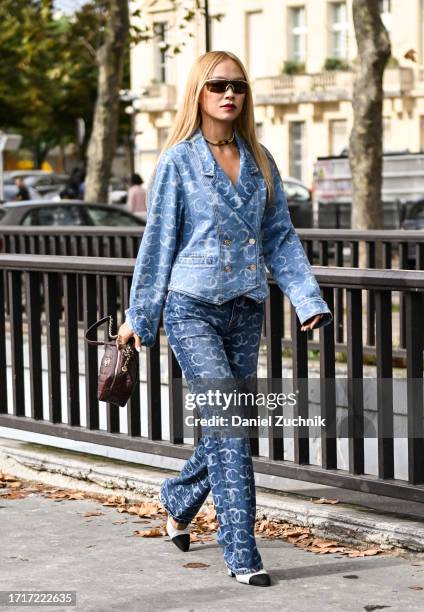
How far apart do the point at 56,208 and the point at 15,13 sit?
13.6 metres

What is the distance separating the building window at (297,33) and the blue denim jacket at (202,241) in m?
56.0

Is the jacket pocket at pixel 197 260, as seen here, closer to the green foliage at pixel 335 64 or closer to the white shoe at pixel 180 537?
the white shoe at pixel 180 537

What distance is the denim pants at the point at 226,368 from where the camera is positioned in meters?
5.56

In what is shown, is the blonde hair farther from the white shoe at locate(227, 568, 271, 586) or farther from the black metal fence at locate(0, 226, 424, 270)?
the black metal fence at locate(0, 226, 424, 270)

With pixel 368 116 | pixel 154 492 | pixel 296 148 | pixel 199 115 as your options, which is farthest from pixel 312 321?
pixel 296 148

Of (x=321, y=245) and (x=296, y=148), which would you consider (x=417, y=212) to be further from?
(x=296, y=148)

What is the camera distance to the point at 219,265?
18.2ft

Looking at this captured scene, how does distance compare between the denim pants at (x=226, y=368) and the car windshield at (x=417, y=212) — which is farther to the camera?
the car windshield at (x=417, y=212)

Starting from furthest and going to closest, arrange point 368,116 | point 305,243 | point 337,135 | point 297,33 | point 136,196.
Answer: point 337,135 → point 297,33 → point 136,196 → point 368,116 → point 305,243

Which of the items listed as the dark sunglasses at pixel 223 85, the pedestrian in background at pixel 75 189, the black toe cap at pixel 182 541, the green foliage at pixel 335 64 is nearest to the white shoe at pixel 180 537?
the black toe cap at pixel 182 541

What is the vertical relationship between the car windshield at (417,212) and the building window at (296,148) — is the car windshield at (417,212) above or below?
below

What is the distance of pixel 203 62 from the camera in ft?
18.3

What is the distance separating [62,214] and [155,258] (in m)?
12.4

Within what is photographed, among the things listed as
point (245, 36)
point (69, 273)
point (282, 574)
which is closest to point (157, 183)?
point (282, 574)
